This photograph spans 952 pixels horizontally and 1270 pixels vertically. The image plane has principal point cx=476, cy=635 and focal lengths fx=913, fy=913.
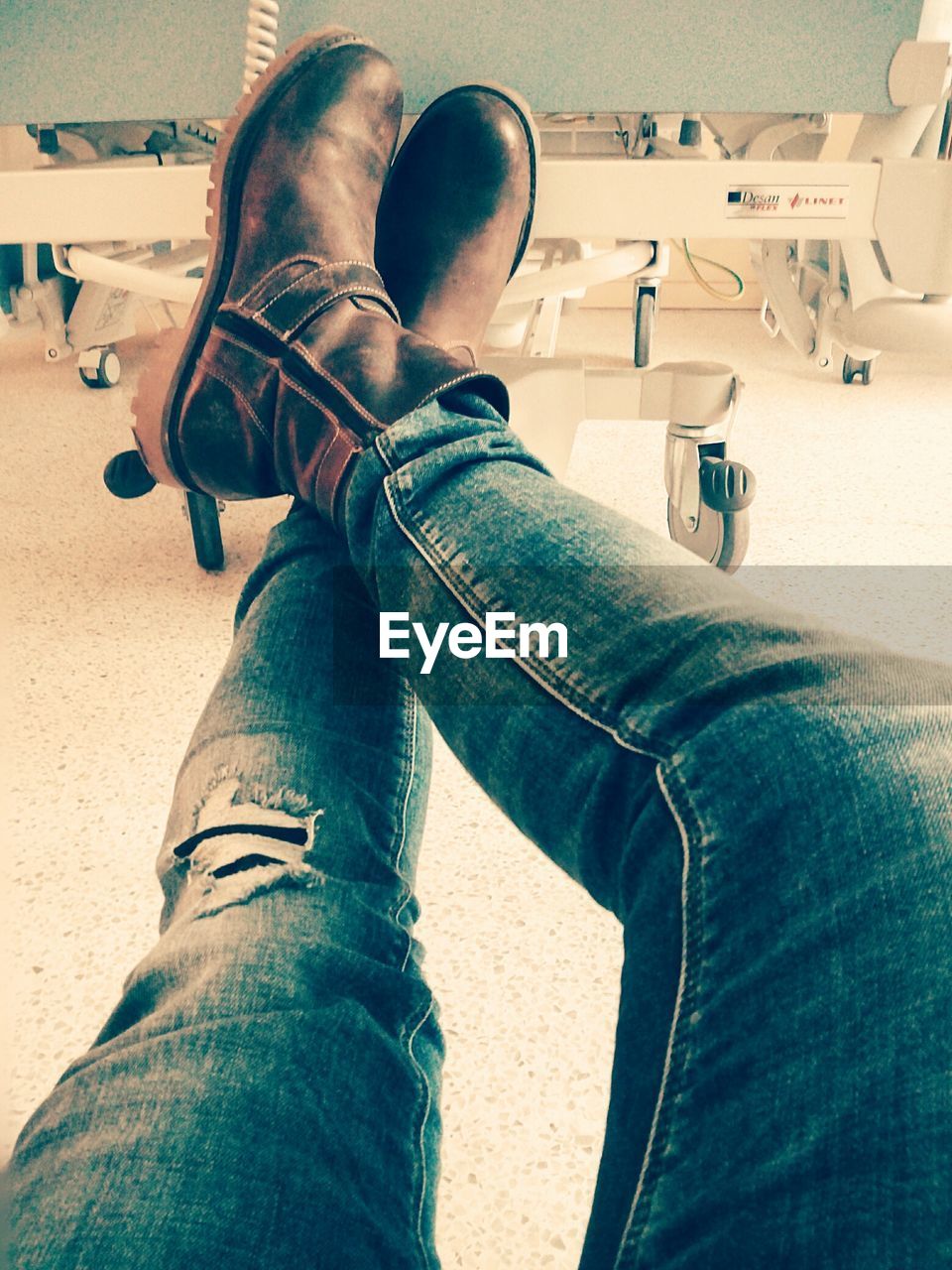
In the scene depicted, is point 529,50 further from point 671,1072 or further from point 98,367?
point 98,367

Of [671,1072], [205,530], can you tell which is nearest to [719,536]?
[205,530]

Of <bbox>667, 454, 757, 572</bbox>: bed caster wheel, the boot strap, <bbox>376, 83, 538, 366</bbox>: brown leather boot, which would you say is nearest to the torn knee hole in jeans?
the boot strap

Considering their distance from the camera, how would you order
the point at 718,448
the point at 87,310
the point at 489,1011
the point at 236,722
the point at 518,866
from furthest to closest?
the point at 87,310 → the point at 718,448 → the point at 518,866 → the point at 489,1011 → the point at 236,722

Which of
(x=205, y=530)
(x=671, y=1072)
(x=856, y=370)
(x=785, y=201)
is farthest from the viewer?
(x=856, y=370)

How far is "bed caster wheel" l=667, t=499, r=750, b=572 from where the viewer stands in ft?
3.59

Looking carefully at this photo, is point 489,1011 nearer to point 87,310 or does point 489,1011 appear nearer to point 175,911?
point 175,911

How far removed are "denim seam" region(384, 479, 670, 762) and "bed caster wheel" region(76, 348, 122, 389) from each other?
5.52ft

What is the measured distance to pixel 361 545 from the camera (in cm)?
51

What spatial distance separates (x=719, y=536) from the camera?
1.09 m

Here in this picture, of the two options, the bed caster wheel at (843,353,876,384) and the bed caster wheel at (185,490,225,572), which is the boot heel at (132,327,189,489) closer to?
the bed caster wheel at (185,490,225,572)

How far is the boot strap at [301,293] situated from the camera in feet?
→ 2.17

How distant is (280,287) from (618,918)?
1.78 ft

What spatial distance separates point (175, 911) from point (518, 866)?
36cm

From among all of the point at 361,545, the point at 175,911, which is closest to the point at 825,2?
the point at 361,545
